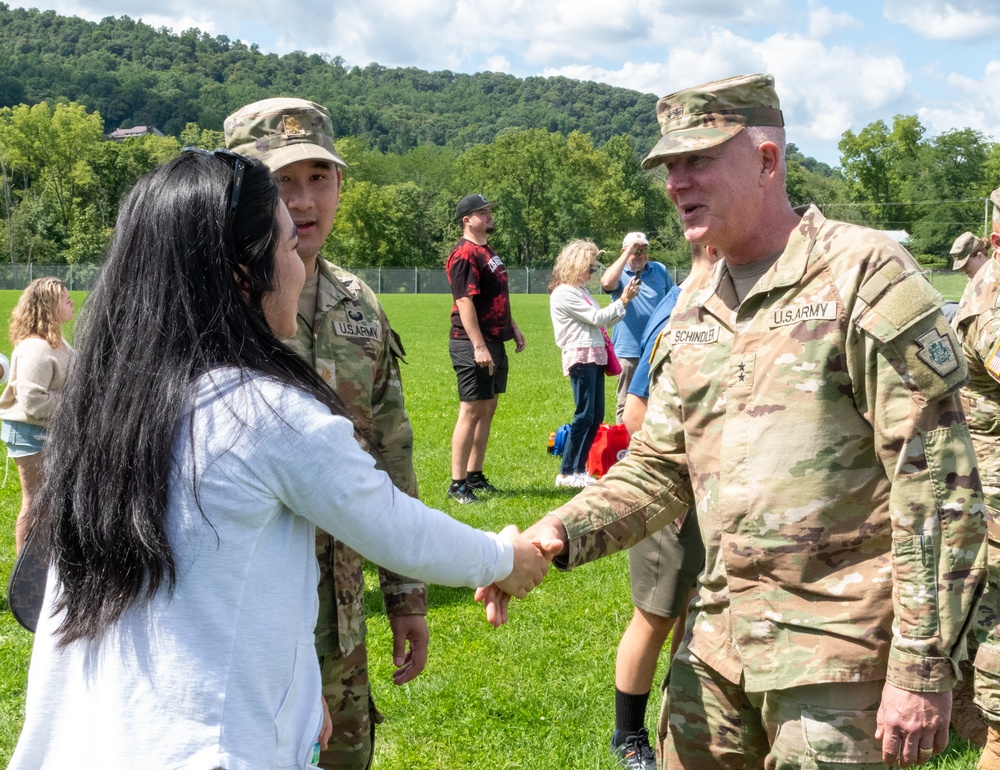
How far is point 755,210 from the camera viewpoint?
286 centimetres

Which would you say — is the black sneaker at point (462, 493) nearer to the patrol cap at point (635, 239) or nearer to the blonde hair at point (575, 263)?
the blonde hair at point (575, 263)

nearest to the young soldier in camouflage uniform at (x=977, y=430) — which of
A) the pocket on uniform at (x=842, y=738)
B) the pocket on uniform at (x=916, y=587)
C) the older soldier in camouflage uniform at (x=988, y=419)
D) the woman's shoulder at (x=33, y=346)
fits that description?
the older soldier in camouflage uniform at (x=988, y=419)

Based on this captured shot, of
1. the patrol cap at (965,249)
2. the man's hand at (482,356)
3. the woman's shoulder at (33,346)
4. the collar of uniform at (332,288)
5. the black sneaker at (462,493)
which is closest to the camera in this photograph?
the collar of uniform at (332,288)

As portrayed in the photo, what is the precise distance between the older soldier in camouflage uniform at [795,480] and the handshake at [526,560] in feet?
0.06

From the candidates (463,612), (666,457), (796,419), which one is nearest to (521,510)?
(463,612)

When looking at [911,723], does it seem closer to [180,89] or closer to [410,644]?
[410,644]

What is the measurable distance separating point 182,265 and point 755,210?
5.43ft

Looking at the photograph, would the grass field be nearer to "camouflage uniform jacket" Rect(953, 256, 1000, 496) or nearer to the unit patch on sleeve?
"camouflage uniform jacket" Rect(953, 256, 1000, 496)

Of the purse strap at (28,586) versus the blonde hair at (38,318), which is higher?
the blonde hair at (38,318)

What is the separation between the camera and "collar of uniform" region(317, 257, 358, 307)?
327 centimetres

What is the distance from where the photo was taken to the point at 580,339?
9.24 meters

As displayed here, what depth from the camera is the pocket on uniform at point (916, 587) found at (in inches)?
94.0

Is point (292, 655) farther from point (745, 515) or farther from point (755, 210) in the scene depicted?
point (755, 210)

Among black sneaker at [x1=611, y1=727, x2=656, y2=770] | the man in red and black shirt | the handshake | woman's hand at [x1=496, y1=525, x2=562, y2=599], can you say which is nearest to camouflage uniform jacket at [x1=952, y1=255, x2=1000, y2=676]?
black sneaker at [x1=611, y1=727, x2=656, y2=770]
